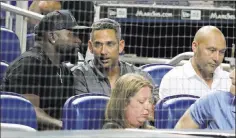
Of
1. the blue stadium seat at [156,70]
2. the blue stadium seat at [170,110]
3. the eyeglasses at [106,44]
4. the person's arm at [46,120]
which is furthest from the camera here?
the blue stadium seat at [156,70]

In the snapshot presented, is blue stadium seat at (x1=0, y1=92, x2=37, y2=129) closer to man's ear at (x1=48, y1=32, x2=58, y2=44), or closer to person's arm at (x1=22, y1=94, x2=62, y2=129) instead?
person's arm at (x1=22, y1=94, x2=62, y2=129)

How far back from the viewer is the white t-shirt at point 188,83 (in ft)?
21.1

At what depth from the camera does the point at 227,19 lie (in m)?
7.21

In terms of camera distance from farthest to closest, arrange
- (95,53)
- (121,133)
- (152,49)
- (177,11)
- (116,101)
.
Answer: (177,11) < (152,49) < (95,53) < (116,101) < (121,133)

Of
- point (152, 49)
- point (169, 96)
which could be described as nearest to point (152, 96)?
point (169, 96)

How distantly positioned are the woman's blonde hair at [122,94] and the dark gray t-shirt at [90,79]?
40 centimetres

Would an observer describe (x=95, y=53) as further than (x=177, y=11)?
No

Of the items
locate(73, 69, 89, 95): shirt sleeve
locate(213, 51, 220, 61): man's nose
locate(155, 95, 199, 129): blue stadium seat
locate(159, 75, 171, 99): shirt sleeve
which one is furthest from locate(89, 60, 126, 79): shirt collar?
locate(213, 51, 220, 61): man's nose

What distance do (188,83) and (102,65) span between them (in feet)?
2.38

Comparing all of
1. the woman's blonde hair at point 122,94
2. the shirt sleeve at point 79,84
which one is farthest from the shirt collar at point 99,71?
the woman's blonde hair at point 122,94

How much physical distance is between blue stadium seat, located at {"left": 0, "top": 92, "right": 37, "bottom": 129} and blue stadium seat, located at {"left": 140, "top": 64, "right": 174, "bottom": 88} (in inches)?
60.4

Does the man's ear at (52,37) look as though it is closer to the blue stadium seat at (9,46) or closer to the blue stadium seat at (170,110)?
the blue stadium seat at (9,46)

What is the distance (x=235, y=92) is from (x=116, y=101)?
85 cm

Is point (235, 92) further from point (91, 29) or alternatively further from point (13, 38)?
point (13, 38)
